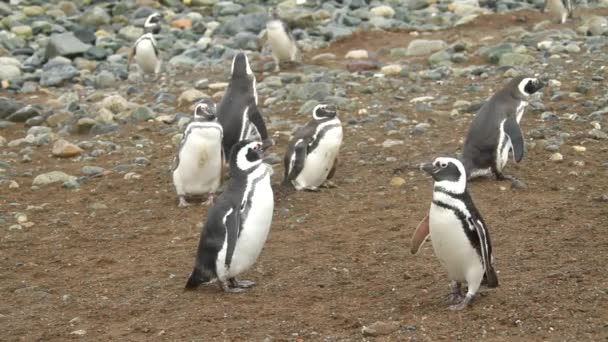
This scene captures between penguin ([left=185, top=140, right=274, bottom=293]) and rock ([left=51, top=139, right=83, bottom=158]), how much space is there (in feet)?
13.5

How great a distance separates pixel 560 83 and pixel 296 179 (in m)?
3.46

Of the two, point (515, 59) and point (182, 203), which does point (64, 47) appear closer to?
point (515, 59)

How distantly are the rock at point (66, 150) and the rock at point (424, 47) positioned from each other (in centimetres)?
472

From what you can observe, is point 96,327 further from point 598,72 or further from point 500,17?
point 500,17

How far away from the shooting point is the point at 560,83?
10.3m

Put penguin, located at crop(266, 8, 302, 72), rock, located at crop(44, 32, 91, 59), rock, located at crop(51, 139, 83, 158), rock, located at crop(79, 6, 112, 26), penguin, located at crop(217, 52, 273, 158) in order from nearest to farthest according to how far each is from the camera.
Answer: penguin, located at crop(217, 52, 273, 158)
rock, located at crop(51, 139, 83, 158)
penguin, located at crop(266, 8, 302, 72)
rock, located at crop(44, 32, 91, 59)
rock, located at crop(79, 6, 112, 26)

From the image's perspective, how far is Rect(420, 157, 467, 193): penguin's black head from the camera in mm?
5355

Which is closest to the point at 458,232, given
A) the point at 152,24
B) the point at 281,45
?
the point at 281,45

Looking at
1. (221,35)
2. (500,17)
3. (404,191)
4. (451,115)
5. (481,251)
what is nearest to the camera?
(481,251)

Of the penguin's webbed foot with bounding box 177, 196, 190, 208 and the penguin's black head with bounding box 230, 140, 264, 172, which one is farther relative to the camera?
the penguin's webbed foot with bounding box 177, 196, 190, 208

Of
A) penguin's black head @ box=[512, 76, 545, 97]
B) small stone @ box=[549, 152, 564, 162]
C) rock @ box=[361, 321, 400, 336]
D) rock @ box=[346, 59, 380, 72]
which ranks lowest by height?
rock @ box=[346, 59, 380, 72]

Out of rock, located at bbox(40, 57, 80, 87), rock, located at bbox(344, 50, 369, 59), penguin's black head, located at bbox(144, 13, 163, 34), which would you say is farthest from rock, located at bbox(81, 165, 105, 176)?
penguin's black head, located at bbox(144, 13, 163, 34)

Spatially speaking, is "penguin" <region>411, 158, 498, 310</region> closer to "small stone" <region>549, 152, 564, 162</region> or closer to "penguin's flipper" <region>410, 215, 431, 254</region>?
"penguin's flipper" <region>410, 215, 431, 254</region>

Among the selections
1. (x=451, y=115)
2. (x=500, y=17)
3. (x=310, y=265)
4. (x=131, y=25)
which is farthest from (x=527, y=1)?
(x=310, y=265)
